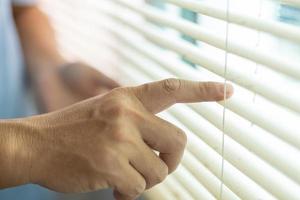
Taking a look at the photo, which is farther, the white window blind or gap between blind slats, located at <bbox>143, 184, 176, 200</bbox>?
gap between blind slats, located at <bbox>143, 184, 176, 200</bbox>

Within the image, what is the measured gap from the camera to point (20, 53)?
1329mm

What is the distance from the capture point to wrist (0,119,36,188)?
25.0 inches

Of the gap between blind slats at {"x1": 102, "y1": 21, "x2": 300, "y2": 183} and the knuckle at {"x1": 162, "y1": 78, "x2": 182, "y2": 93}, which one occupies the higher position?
the knuckle at {"x1": 162, "y1": 78, "x2": 182, "y2": 93}

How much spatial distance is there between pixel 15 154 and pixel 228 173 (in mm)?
290

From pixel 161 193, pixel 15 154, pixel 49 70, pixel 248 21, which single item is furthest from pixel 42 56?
pixel 248 21

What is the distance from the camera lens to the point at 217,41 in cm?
68

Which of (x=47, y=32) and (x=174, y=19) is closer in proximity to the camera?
(x=174, y=19)

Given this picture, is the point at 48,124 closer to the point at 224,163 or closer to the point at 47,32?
the point at 224,163

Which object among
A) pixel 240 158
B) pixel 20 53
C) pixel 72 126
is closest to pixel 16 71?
pixel 20 53

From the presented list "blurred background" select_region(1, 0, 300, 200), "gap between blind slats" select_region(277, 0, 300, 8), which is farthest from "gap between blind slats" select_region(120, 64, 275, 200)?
"gap between blind slats" select_region(277, 0, 300, 8)

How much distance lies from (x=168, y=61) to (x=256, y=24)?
28 centimetres

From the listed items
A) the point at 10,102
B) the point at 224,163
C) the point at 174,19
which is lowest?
the point at 10,102

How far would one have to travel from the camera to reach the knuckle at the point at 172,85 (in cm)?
60

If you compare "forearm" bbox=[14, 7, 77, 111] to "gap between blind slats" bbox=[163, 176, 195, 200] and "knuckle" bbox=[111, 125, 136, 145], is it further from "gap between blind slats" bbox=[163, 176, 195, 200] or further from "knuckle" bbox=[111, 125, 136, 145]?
"knuckle" bbox=[111, 125, 136, 145]
